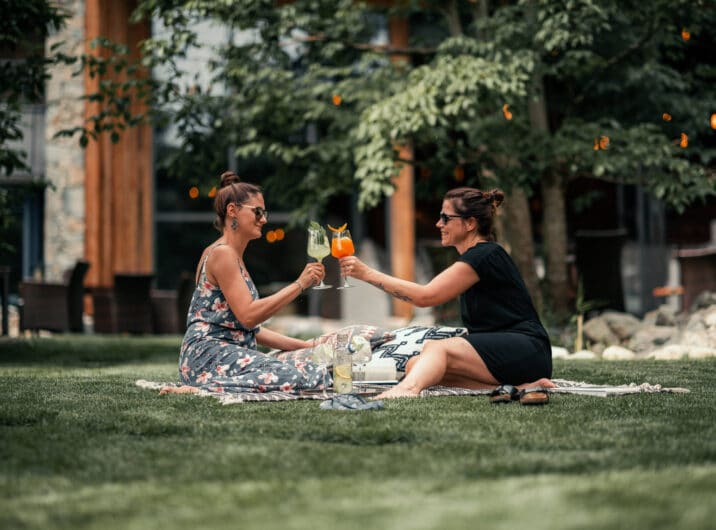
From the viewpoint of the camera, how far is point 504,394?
441cm

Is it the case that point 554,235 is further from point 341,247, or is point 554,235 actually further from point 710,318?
point 341,247

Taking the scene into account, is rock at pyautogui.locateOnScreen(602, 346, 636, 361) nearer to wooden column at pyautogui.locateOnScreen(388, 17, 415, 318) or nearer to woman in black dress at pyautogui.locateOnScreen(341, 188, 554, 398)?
woman in black dress at pyautogui.locateOnScreen(341, 188, 554, 398)

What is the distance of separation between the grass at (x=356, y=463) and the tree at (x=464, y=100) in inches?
155

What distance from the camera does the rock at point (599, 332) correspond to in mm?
9109

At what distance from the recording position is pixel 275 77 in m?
9.19

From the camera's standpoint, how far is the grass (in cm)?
235

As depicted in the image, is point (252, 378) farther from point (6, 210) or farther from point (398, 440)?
point (6, 210)

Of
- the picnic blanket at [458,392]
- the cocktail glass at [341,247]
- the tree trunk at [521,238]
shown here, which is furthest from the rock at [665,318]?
the cocktail glass at [341,247]

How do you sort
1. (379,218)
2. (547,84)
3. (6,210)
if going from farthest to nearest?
(379,218)
(547,84)
(6,210)

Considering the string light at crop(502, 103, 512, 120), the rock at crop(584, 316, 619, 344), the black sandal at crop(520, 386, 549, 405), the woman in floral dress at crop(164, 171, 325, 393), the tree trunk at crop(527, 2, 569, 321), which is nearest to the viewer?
the black sandal at crop(520, 386, 549, 405)

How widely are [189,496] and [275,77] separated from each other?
23.0 ft

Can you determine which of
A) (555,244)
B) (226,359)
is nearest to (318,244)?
(226,359)

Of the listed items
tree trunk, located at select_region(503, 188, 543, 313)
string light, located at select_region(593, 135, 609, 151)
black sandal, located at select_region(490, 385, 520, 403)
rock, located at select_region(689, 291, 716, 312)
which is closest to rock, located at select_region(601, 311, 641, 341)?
rock, located at select_region(689, 291, 716, 312)

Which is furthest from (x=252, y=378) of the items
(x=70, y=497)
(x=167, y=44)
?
(x=167, y=44)
